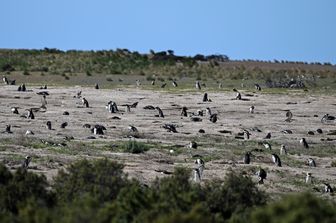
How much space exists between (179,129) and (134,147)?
313 inches

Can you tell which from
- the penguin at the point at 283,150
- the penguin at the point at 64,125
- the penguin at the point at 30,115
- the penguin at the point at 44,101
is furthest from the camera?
the penguin at the point at 44,101

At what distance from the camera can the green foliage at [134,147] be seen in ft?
104

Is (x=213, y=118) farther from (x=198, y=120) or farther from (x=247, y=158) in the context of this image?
(x=247, y=158)

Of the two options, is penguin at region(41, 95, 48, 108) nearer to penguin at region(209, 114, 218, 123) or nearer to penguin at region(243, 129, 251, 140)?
penguin at region(209, 114, 218, 123)

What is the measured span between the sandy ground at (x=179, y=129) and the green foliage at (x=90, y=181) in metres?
5.32

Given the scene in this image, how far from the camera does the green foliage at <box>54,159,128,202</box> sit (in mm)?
19047

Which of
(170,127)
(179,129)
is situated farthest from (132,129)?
(179,129)

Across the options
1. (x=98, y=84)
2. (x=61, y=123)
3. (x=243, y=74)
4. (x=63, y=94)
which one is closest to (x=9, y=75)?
(x=98, y=84)

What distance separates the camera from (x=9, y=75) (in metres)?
62.0

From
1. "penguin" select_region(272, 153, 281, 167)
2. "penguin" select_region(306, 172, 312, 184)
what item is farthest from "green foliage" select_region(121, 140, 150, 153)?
"penguin" select_region(306, 172, 312, 184)

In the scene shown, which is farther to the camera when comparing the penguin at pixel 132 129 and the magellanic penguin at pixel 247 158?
the penguin at pixel 132 129

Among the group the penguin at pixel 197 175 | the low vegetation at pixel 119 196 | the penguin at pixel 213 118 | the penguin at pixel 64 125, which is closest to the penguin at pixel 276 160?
the penguin at pixel 197 175

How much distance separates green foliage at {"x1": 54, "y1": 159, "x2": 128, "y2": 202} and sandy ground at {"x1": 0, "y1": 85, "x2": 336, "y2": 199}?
17.5ft

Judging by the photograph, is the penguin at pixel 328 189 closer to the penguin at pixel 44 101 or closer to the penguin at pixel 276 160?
the penguin at pixel 276 160
